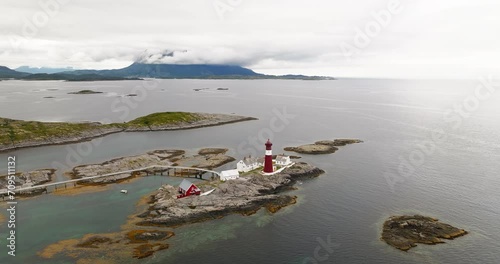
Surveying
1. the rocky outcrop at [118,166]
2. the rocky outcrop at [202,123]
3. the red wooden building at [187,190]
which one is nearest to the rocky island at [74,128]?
the rocky outcrop at [202,123]

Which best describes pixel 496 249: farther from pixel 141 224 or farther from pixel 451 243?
pixel 141 224

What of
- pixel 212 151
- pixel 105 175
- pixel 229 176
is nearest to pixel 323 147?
pixel 212 151

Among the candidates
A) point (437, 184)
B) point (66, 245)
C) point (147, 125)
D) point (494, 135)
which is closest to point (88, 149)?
point (147, 125)

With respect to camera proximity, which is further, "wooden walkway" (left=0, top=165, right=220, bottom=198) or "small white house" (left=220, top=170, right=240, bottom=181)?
"small white house" (left=220, top=170, right=240, bottom=181)

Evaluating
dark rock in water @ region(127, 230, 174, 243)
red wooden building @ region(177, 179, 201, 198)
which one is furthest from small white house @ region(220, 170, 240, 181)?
dark rock in water @ region(127, 230, 174, 243)

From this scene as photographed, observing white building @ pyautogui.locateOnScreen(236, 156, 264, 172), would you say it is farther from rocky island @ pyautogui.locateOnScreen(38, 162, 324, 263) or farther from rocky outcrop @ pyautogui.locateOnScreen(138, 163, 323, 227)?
rocky outcrop @ pyautogui.locateOnScreen(138, 163, 323, 227)

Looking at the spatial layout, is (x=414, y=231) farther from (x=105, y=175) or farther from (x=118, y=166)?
(x=118, y=166)
